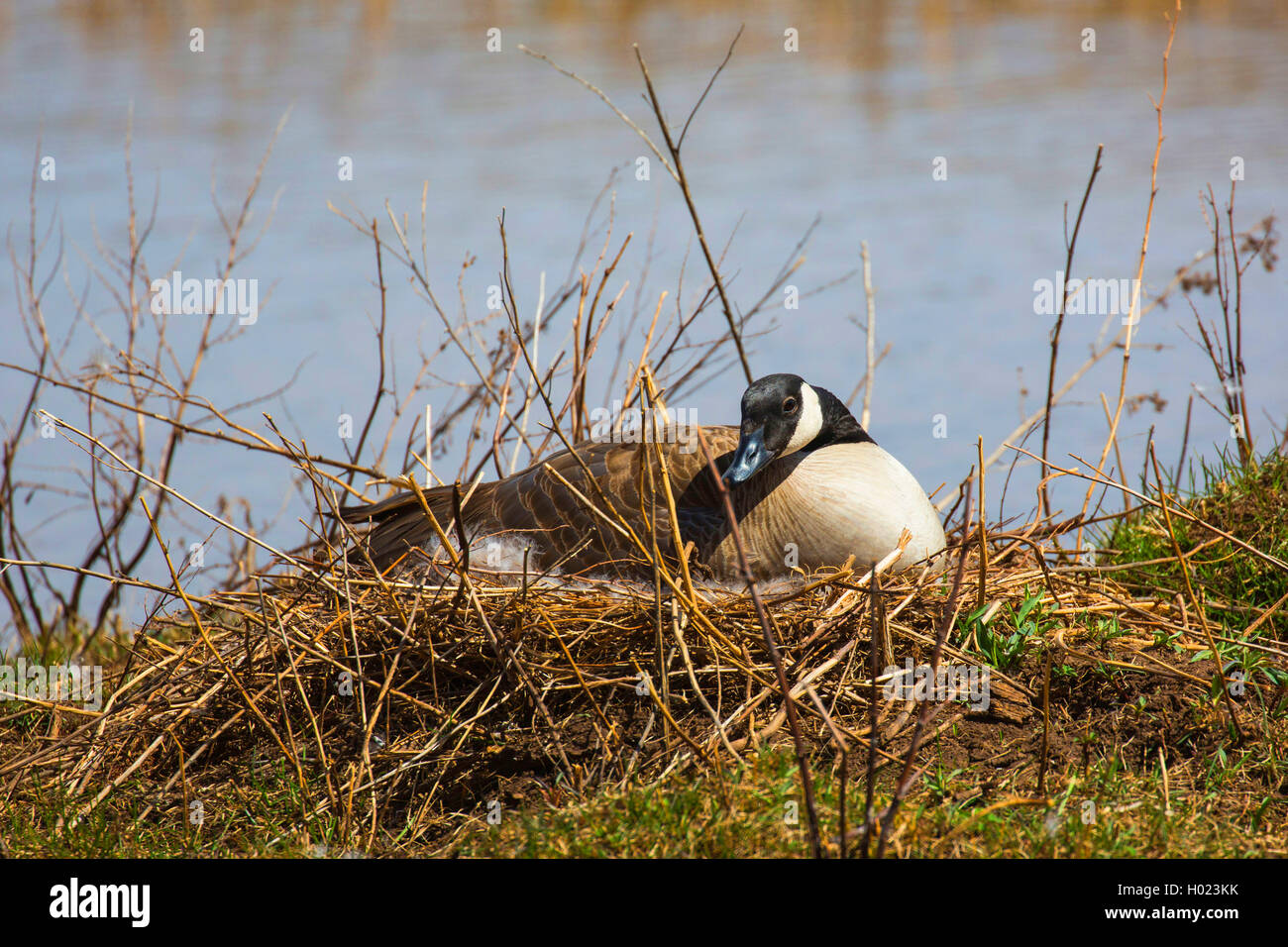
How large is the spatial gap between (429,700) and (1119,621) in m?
2.68

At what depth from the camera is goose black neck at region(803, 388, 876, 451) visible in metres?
5.20

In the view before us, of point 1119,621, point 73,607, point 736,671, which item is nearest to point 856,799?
point 736,671

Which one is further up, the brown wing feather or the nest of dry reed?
the brown wing feather

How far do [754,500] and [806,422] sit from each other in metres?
0.57

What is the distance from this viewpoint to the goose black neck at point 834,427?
17.1 ft
